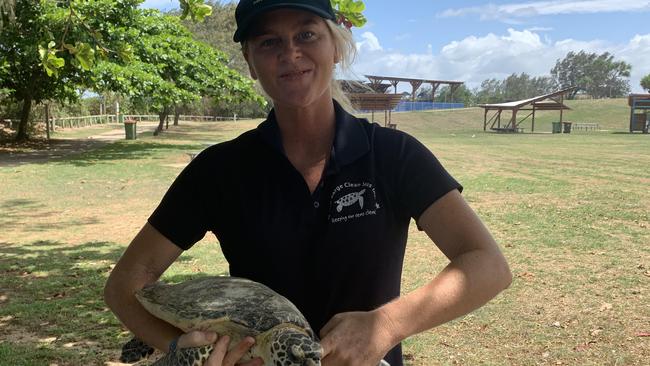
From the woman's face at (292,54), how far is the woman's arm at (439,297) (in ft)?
1.81


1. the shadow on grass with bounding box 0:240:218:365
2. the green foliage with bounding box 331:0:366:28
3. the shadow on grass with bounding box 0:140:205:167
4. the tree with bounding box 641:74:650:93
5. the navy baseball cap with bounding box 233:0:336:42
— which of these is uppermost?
the tree with bounding box 641:74:650:93

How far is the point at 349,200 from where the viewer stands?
1.69m

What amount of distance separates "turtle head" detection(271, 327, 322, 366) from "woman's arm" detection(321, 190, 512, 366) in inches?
1.7

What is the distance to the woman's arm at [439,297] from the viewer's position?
1.45 meters

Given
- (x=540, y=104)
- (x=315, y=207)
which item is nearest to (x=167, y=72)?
(x=315, y=207)

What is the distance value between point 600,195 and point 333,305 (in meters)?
12.0

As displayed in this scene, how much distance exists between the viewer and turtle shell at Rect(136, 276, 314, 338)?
1564mm

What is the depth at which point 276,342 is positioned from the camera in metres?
1.49

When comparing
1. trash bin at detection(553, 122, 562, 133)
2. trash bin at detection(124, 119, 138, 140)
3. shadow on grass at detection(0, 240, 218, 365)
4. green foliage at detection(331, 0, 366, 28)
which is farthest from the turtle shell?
trash bin at detection(553, 122, 562, 133)

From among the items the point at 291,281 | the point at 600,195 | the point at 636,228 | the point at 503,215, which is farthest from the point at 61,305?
the point at 600,195

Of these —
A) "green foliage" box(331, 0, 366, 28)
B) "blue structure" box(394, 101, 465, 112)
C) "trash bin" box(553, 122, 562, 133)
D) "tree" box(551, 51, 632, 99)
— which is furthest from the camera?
"tree" box(551, 51, 632, 99)

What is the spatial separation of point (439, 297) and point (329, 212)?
0.42 metres

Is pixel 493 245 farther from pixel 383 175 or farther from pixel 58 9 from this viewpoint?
pixel 58 9

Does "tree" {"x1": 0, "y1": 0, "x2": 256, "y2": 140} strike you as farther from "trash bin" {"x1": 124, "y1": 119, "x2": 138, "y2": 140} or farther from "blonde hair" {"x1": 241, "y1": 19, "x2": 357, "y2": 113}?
"blonde hair" {"x1": 241, "y1": 19, "x2": 357, "y2": 113}
